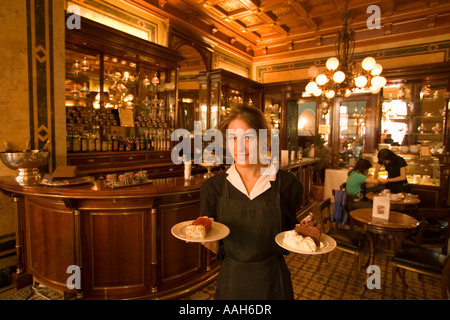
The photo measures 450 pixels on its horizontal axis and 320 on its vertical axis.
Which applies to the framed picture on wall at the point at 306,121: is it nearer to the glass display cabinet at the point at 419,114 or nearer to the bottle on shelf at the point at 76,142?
the glass display cabinet at the point at 419,114

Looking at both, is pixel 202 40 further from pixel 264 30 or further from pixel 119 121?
pixel 119 121

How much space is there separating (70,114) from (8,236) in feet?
6.31

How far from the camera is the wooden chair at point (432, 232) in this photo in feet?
10.4

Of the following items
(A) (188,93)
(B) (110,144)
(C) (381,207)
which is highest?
(A) (188,93)

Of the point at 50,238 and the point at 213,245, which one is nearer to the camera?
the point at 213,245

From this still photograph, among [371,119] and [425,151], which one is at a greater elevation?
[371,119]

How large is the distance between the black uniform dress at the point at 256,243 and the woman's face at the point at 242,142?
0.60 feet

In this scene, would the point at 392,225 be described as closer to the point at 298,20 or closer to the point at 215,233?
the point at 215,233

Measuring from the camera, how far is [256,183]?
4.84 feet

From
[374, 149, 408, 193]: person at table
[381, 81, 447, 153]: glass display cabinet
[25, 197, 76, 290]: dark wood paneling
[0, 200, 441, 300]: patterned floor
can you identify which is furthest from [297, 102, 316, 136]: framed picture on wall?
[25, 197, 76, 290]: dark wood paneling

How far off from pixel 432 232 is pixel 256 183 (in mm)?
3564

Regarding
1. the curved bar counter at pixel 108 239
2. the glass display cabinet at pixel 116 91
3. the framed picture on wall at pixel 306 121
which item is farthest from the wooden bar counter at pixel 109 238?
the framed picture on wall at pixel 306 121

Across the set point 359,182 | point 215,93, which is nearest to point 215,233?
point 359,182

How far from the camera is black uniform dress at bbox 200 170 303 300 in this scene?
4.57 feet
